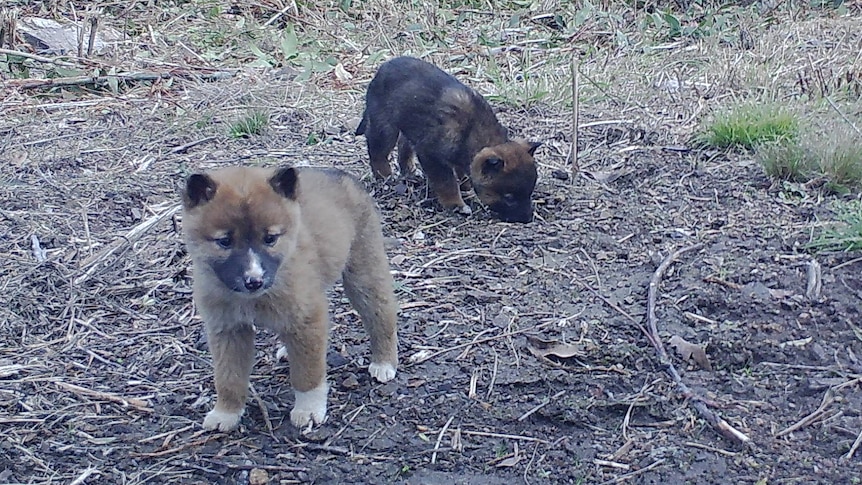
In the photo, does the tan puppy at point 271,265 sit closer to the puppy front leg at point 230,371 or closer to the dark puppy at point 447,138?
the puppy front leg at point 230,371

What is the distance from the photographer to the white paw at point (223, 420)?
4.22 m

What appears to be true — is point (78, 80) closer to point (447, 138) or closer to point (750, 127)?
point (447, 138)

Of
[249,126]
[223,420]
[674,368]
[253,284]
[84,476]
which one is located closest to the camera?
[253,284]

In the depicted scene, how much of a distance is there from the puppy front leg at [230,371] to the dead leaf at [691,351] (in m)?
1.94

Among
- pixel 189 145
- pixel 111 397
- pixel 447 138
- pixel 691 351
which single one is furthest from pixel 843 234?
pixel 189 145

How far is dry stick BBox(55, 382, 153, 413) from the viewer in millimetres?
4438

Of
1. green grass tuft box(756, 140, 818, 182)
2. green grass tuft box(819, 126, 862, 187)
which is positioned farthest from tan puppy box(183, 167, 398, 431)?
green grass tuft box(819, 126, 862, 187)

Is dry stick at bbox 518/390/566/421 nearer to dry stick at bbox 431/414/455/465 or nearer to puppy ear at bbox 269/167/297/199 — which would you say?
dry stick at bbox 431/414/455/465

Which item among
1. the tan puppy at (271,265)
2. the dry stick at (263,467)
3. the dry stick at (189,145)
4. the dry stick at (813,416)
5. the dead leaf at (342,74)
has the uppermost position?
the tan puppy at (271,265)

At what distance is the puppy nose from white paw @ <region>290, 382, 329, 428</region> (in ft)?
2.28

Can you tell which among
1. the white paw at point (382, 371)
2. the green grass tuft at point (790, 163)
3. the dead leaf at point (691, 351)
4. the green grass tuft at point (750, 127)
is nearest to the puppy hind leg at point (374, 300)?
the white paw at point (382, 371)

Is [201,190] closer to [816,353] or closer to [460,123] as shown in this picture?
[816,353]

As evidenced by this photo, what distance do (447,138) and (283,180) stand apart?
3120 millimetres

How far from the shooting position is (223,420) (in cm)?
422
